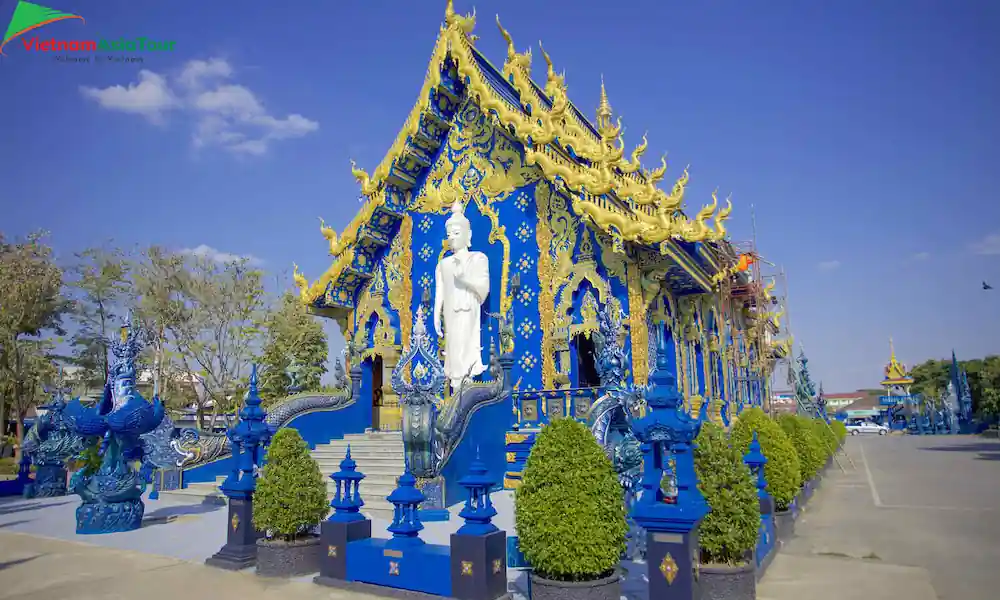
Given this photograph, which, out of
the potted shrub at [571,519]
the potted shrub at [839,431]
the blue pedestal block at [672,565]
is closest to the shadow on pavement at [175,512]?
the potted shrub at [571,519]

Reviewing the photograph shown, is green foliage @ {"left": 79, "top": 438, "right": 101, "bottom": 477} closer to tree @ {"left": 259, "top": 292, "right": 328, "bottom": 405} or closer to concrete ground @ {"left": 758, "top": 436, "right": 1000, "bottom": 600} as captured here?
concrete ground @ {"left": 758, "top": 436, "right": 1000, "bottom": 600}

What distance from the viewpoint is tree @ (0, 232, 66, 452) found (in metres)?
25.8

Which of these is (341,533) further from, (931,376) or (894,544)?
(931,376)

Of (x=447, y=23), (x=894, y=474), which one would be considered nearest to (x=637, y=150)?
(x=447, y=23)

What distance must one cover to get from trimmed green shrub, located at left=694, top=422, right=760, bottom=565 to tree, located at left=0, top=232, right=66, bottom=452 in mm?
27497

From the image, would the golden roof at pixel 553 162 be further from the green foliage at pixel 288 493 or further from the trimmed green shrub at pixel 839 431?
the trimmed green shrub at pixel 839 431

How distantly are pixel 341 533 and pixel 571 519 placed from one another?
8.44 ft

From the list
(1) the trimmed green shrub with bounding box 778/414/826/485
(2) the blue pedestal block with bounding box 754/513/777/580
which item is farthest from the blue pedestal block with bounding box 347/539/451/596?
(1) the trimmed green shrub with bounding box 778/414/826/485

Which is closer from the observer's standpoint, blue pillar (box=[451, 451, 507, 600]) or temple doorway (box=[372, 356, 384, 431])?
blue pillar (box=[451, 451, 507, 600])

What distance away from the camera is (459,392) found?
37.1 ft

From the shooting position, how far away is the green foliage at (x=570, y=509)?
532 centimetres

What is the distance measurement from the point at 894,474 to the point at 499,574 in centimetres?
1613

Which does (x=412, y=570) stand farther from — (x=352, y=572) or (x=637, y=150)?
(x=637, y=150)

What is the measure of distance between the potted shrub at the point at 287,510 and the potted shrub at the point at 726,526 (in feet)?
12.8
